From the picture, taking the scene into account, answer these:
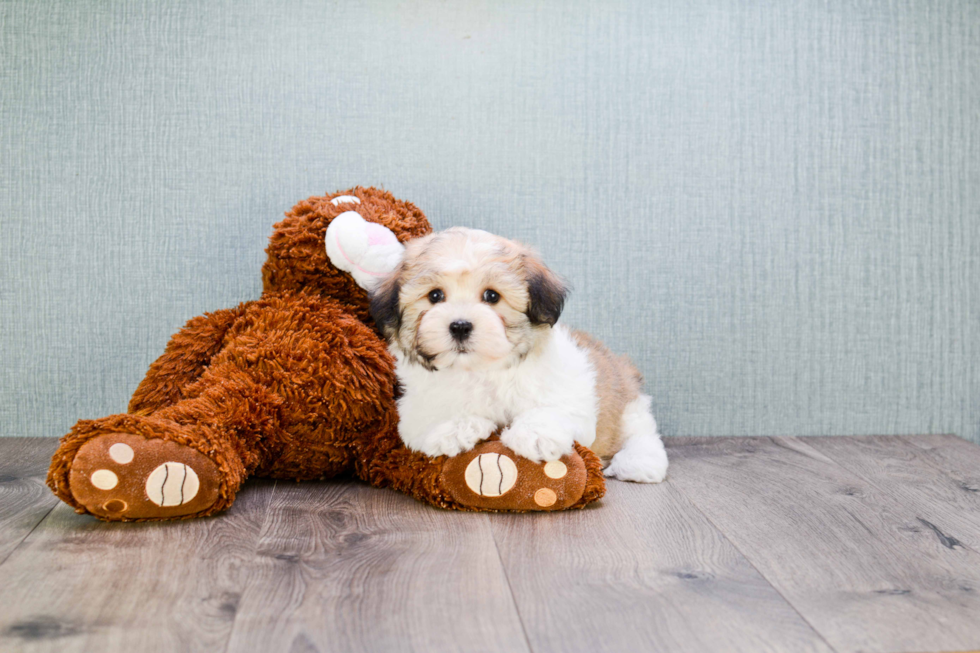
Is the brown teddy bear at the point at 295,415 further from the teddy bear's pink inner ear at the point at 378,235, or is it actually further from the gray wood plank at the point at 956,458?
the gray wood plank at the point at 956,458

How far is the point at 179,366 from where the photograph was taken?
183 centimetres

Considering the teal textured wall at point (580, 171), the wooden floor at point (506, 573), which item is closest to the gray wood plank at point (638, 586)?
the wooden floor at point (506, 573)

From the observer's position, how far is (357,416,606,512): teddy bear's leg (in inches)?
61.9

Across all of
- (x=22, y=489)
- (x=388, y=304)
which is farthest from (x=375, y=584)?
(x=22, y=489)

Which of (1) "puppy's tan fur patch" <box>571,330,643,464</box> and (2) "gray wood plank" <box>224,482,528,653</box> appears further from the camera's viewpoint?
(1) "puppy's tan fur patch" <box>571,330,643,464</box>

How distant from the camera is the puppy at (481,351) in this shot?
154cm

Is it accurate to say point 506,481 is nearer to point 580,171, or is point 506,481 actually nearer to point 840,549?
point 840,549

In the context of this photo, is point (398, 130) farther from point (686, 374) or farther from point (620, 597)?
point (620, 597)

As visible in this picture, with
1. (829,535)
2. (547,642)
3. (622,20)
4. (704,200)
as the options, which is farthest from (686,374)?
(547,642)

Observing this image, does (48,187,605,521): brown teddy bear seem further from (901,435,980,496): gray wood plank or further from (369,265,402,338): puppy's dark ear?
(901,435,980,496): gray wood plank

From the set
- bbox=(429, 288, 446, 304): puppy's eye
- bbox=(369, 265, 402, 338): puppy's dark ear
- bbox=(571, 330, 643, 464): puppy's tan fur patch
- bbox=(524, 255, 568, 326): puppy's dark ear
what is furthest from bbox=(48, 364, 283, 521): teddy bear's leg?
bbox=(571, 330, 643, 464): puppy's tan fur patch

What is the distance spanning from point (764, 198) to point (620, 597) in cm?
147

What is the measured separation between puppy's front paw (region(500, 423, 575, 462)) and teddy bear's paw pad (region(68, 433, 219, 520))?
1.91 feet

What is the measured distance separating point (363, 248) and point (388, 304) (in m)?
0.24
